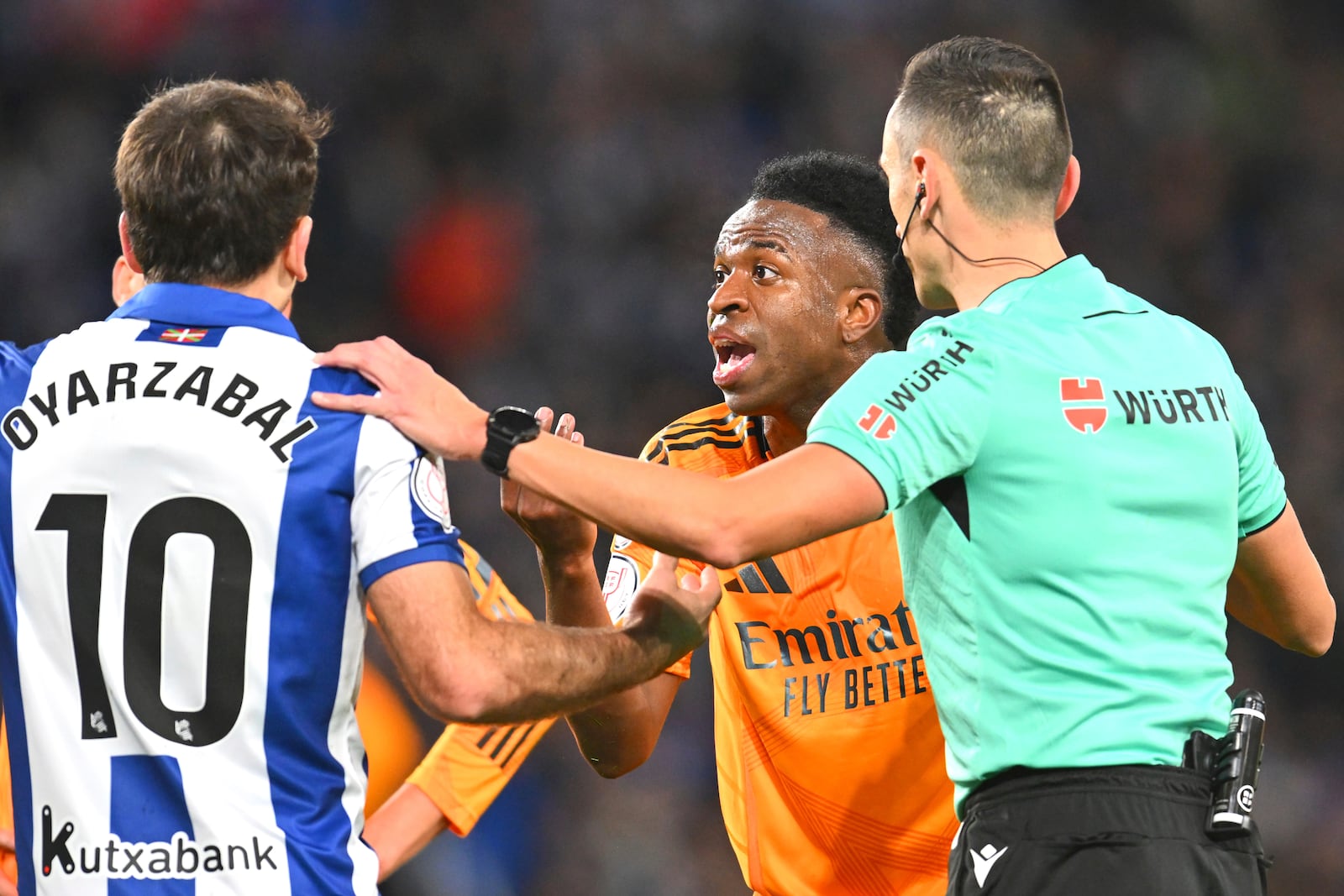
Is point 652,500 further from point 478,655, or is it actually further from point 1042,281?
point 1042,281

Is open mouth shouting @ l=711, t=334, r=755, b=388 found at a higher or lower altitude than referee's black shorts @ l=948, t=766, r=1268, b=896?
higher

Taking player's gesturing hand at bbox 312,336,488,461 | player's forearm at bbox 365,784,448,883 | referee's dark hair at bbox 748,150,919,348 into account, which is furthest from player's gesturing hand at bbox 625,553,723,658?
referee's dark hair at bbox 748,150,919,348

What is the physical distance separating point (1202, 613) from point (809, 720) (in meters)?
1.29

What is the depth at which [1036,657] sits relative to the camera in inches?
106

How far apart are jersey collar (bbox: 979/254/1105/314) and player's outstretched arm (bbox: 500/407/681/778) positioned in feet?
2.92

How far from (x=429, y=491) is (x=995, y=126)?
1332 millimetres

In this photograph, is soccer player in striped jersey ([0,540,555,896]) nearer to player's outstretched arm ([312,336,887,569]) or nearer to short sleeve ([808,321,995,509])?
player's outstretched arm ([312,336,887,569])

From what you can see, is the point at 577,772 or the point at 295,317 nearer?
the point at 577,772

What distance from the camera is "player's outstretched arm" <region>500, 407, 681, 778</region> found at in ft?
10.8

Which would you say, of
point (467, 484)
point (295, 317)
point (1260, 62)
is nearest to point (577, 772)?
point (467, 484)

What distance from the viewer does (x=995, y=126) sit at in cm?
301

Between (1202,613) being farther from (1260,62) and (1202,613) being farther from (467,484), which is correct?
(1260,62)

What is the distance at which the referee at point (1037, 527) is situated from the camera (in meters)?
2.66

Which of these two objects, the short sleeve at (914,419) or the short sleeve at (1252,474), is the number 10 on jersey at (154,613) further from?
the short sleeve at (1252,474)
